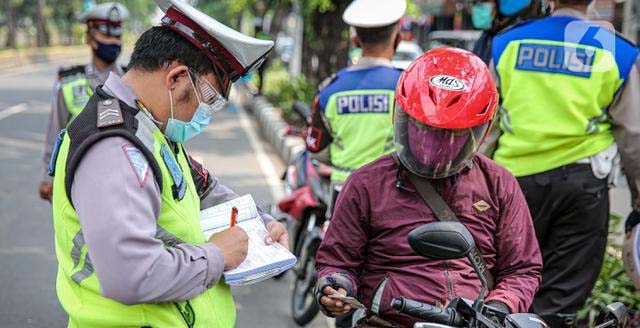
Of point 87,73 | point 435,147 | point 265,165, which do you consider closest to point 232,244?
point 435,147

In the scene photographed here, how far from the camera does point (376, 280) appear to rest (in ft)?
8.84

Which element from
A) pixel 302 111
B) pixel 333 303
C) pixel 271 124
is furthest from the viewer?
pixel 271 124

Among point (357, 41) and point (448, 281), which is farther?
point (357, 41)

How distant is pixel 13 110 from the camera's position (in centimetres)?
1681

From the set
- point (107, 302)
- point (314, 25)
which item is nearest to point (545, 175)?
point (107, 302)

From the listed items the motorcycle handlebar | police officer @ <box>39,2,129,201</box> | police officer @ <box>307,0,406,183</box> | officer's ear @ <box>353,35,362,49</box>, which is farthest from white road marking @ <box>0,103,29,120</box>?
the motorcycle handlebar

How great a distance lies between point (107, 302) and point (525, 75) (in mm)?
2286

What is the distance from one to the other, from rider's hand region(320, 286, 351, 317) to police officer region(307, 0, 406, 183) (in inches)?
77.5

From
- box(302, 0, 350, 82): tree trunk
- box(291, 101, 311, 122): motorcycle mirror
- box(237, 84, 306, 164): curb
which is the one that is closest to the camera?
box(291, 101, 311, 122): motorcycle mirror

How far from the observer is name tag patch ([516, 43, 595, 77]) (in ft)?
11.8

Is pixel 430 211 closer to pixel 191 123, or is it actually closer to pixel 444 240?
pixel 444 240

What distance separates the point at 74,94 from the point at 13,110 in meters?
13.0

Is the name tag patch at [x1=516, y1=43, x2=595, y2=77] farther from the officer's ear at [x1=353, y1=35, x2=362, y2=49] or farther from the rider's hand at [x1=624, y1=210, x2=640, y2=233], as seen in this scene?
the officer's ear at [x1=353, y1=35, x2=362, y2=49]

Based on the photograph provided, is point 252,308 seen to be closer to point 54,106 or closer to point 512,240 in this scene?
point 54,106
